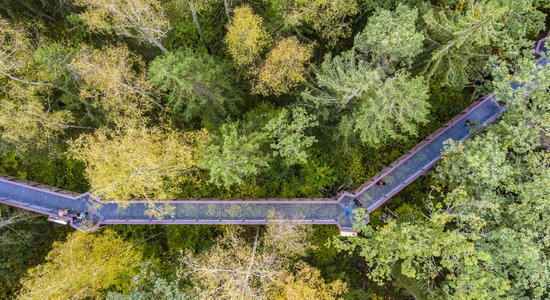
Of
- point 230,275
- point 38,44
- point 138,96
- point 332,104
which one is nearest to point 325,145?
point 332,104

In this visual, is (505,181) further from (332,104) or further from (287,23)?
(287,23)

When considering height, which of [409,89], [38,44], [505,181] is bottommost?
[505,181]

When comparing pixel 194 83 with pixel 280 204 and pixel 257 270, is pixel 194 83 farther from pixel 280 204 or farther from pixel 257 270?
pixel 257 270

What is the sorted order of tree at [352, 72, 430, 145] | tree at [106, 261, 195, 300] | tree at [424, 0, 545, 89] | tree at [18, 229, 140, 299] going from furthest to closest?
tree at [18, 229, 140, 299]
tree at [106, 261, 195, 300]
tree at [352, 72, 430, 145]
tree at [424, 0, 545, 89]

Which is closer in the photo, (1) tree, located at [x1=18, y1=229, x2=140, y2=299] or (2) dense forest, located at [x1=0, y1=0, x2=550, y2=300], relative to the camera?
(2) dense forest, located at [x1=0, y1=0, x2=550, y2=300]

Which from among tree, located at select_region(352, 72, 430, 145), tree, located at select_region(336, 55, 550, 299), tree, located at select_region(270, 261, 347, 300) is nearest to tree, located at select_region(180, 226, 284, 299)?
tree, located at select_region(270, 261, 347, 300)

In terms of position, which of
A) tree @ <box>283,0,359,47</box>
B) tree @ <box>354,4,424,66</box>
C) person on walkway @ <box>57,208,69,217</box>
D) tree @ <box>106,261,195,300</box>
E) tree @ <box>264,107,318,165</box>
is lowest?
tree @ <box>106,261,195,300</box>

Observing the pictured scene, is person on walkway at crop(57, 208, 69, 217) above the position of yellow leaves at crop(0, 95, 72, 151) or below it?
below

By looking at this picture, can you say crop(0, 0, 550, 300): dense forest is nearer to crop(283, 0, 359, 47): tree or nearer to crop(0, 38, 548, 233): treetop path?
crop(283, 0, 359, 47): tree
